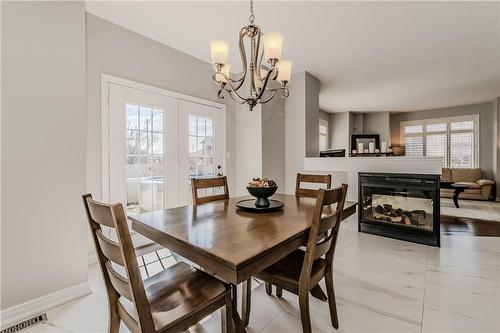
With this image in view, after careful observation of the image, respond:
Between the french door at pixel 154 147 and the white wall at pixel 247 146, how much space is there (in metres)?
0.44

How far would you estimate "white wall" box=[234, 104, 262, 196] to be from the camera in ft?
12.5

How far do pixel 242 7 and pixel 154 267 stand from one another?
2.77 metres

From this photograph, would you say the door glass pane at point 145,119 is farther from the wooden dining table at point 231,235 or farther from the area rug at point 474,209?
the area rug at point 474,209

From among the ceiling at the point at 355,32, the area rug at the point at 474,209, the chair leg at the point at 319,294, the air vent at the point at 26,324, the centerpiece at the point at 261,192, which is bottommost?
the air vent at the point at 26,324

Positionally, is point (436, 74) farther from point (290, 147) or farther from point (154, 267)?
point (154, 267)

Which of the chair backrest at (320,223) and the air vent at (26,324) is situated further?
the air vent at (26,324)

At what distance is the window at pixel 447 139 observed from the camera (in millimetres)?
6634

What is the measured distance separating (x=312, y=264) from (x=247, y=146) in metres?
2.83

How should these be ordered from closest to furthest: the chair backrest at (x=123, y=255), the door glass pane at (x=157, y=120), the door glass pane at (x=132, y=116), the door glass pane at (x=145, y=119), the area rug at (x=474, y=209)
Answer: the chair backrest at (x=123, y=255)
the door glass pane at (x=132, y=116)
the door glass pane at (x=145, y=119)
the door glass pane at (x=157, y=120)
the area rug at (x=474, y=209)

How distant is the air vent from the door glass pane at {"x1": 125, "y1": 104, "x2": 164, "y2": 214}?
1260 mm

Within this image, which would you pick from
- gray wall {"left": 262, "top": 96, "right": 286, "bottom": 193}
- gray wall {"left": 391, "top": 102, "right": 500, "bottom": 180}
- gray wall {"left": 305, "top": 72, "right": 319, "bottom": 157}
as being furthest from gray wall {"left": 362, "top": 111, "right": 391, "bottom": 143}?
gray wall {"left": 262, "top": 96, "right": 286, "bottom": 193}

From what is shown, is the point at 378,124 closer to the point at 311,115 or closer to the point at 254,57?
the point at 311,115

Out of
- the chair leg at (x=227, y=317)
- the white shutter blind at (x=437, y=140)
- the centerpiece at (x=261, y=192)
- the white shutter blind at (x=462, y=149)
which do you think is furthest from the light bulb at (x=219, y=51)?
the white shutter blind at (x=462, y=149)

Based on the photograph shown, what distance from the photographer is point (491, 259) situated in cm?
263
